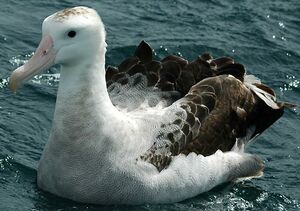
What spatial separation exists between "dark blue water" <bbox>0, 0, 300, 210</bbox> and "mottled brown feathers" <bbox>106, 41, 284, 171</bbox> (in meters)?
0.62

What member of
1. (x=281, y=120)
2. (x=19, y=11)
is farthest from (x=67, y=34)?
(x=19, y=11)

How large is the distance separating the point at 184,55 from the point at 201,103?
414 centimetres

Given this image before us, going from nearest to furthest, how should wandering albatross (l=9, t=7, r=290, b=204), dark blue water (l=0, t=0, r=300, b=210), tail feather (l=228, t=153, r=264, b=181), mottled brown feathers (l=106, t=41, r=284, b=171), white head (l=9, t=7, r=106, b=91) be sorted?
white head (l=9, t=7, r=106, b=91) → wandering albatross (l=9, t=7, r=290, b=204) → mottled brown feathers (l=106, t=41, r=284, b=171) → dark blue water (l=0, t=0, r=300, b=210) → tail feather (l=228, t=153, r=264, b=181)

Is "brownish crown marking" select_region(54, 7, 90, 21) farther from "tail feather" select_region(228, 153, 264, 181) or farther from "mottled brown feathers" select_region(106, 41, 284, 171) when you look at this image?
"tail feather" select_region(228, 153, 264, 181)

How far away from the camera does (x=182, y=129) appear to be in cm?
1185

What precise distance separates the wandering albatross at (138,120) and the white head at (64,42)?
10 millimetres

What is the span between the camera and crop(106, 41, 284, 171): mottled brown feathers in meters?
11.9

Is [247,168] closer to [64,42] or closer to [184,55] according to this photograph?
[64,42]

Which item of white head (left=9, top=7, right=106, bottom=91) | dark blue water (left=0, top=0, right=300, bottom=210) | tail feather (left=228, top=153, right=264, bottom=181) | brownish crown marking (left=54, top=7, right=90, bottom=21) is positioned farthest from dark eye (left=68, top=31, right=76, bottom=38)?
tail feather (left=228, top=153, right=264, bottom=181)

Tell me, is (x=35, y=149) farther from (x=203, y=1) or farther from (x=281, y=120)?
(x=203, y=1)

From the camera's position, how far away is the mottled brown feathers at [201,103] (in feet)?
38.9

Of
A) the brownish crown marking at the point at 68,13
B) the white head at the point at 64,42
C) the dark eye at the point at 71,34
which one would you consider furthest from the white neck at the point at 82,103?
the brownish crown marking at the point at 68,13

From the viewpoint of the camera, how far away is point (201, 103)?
12242 mm

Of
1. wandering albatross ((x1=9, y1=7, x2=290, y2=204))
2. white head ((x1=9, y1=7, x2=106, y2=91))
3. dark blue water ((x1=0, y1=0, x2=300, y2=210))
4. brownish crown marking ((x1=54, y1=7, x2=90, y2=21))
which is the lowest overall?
dark blue water ((x1=0, y1=0, x2=300, y2=210))
